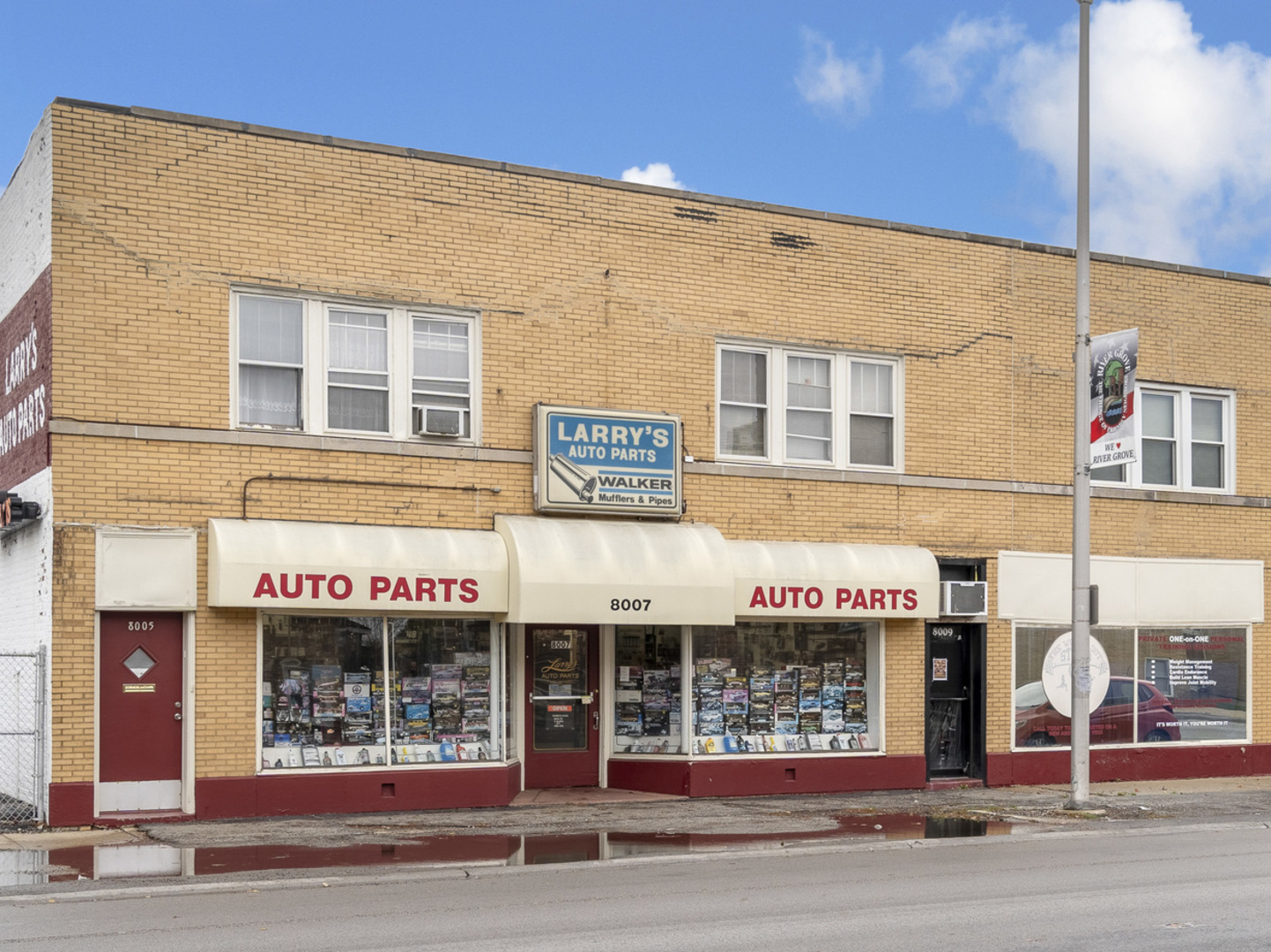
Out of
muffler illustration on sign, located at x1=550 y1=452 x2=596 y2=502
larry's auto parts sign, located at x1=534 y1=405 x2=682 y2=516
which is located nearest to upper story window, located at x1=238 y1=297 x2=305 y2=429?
larry's auto parts sign, located at x1=534 y1=405 x2=682 y2=516

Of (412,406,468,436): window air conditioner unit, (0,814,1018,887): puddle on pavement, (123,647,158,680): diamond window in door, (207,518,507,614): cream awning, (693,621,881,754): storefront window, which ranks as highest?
(412,406,468,436): window air conditioner unit

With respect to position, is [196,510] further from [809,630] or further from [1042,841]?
[1042,841]

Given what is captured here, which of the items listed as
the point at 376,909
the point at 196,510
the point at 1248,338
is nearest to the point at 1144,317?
the point at 1248,338

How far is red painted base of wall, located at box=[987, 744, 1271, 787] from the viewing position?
19250 mm

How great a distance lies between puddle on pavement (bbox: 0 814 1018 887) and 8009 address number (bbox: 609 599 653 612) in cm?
283

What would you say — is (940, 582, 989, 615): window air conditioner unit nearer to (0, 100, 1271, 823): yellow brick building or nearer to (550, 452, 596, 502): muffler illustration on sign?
(0, 100, 1271, 823): yellow brick building

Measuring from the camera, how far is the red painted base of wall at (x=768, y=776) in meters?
17.4

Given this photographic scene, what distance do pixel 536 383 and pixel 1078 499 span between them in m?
6.41

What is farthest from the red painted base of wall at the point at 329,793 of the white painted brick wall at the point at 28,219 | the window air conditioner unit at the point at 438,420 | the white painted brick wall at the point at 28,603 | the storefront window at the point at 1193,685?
the storefront window at the point at 1193,685

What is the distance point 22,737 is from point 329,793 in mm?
3211

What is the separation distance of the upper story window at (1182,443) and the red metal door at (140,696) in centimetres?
1264

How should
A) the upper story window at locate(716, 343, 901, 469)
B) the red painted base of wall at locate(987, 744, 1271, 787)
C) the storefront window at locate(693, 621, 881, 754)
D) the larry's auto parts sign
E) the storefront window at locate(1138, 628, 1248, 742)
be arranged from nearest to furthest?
1. the larry's auto parts sign
2. the storefront window at locate(693, 621, 881, 754)
3. the upper story window at locate(716, 343, 901, 469)
4. the red painted base of wall at locate(987, 744, 1271, 787)
5. the storefront window at locate(1138, 628, 1248, 742)

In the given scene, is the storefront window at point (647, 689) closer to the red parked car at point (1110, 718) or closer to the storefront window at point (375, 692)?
the storefront window at point (375, 692)

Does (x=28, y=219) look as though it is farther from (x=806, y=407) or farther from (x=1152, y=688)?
(x=1152, y=688)
